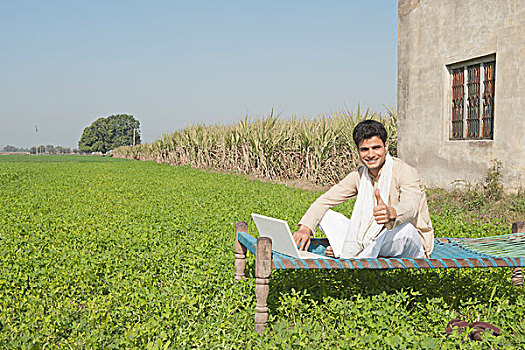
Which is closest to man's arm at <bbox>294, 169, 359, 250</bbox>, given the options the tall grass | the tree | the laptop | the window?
the laptop

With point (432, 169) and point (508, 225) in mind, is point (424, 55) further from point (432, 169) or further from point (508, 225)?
point (508, 225)

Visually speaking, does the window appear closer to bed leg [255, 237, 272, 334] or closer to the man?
the man

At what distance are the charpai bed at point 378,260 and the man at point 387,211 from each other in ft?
0.72

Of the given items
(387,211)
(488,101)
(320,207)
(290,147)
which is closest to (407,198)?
(387,211)

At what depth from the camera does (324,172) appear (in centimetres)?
1797

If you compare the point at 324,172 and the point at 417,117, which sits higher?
the point at 417,117

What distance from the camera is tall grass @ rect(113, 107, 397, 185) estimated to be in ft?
58.1

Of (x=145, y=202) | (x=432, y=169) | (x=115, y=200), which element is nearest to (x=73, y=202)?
(x=115, y=200)

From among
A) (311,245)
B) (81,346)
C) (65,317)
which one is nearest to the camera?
(81,346)

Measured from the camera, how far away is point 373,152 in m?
4.42

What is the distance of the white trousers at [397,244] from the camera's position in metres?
4.25

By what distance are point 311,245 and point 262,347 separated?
5.04 feet

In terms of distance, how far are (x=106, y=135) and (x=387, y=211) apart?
13864 centimetres

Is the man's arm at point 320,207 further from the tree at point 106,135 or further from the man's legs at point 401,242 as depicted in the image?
the tree at point 106,135
